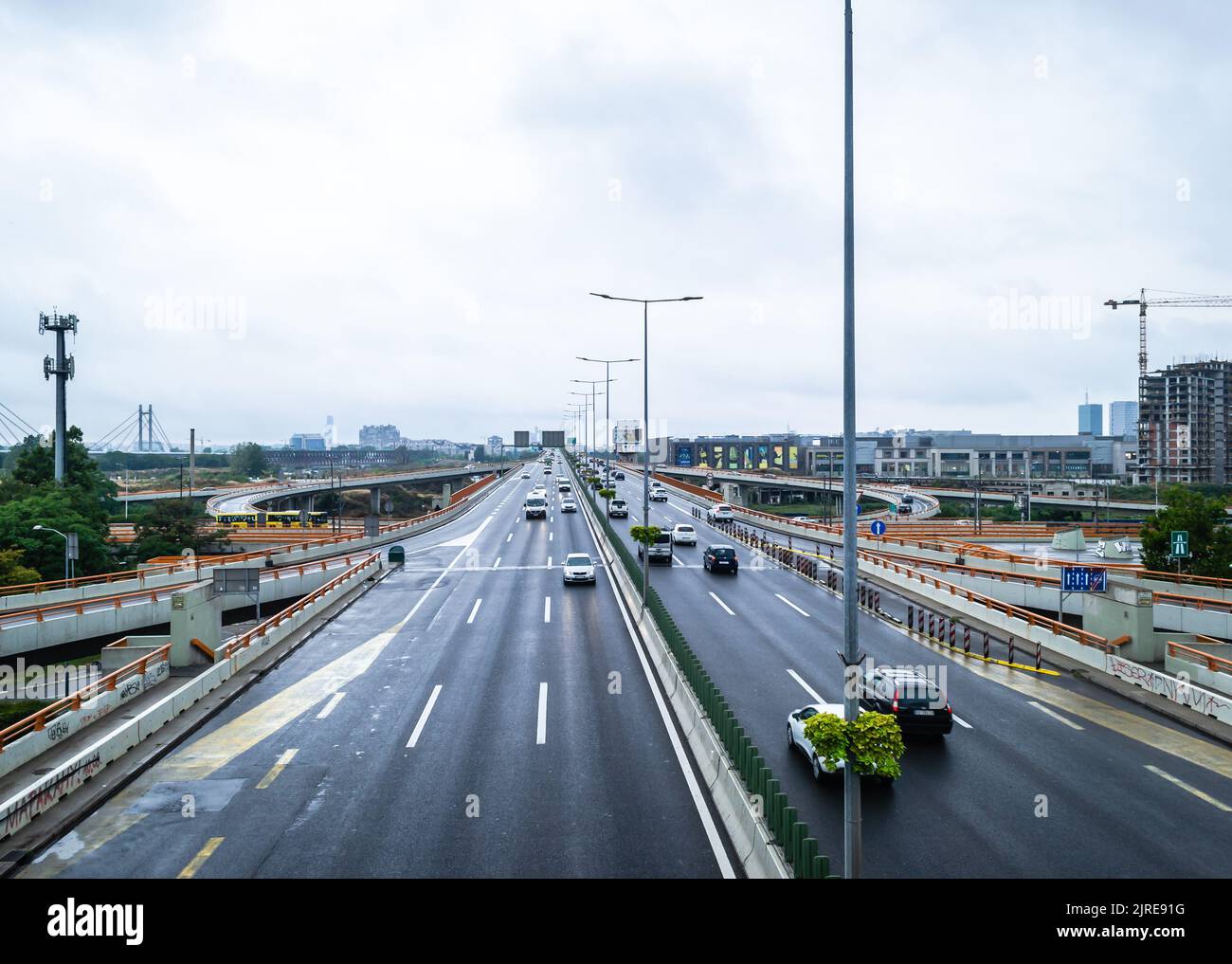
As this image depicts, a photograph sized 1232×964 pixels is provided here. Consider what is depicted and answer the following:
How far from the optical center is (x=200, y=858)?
12.5 meters

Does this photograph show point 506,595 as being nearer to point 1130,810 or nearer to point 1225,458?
point 1130,810

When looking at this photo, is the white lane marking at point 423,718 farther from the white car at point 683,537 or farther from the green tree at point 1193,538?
the green tree at point 1193,538

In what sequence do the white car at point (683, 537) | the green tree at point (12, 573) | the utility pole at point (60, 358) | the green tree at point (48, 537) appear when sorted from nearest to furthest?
the green tree at point (12, 573)
the green tree at point (48, 537)
the white car at point (683, 537)
the utility pole at point (60, 358)

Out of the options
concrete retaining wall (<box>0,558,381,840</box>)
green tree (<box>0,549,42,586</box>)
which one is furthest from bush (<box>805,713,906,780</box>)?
green tree (<box>0,549,42,586</box>)

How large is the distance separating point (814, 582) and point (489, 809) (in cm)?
2945

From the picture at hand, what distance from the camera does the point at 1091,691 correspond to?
2188 centimetres

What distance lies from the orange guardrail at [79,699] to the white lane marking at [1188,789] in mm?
21991

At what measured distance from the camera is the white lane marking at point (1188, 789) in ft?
46.9

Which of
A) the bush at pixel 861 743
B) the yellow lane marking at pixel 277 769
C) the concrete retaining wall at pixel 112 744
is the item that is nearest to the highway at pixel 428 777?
the yellow lane marking at pixel 277 769

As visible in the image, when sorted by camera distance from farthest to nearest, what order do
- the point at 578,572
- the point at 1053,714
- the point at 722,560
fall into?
1. the point at 722,560
2. the point at 578,572
3. the point at 1053,714

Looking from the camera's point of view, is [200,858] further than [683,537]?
No

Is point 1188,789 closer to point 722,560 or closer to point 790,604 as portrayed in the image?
point 790,604

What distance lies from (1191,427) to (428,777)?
208491 mm

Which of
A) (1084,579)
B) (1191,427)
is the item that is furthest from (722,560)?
(1191,427)
